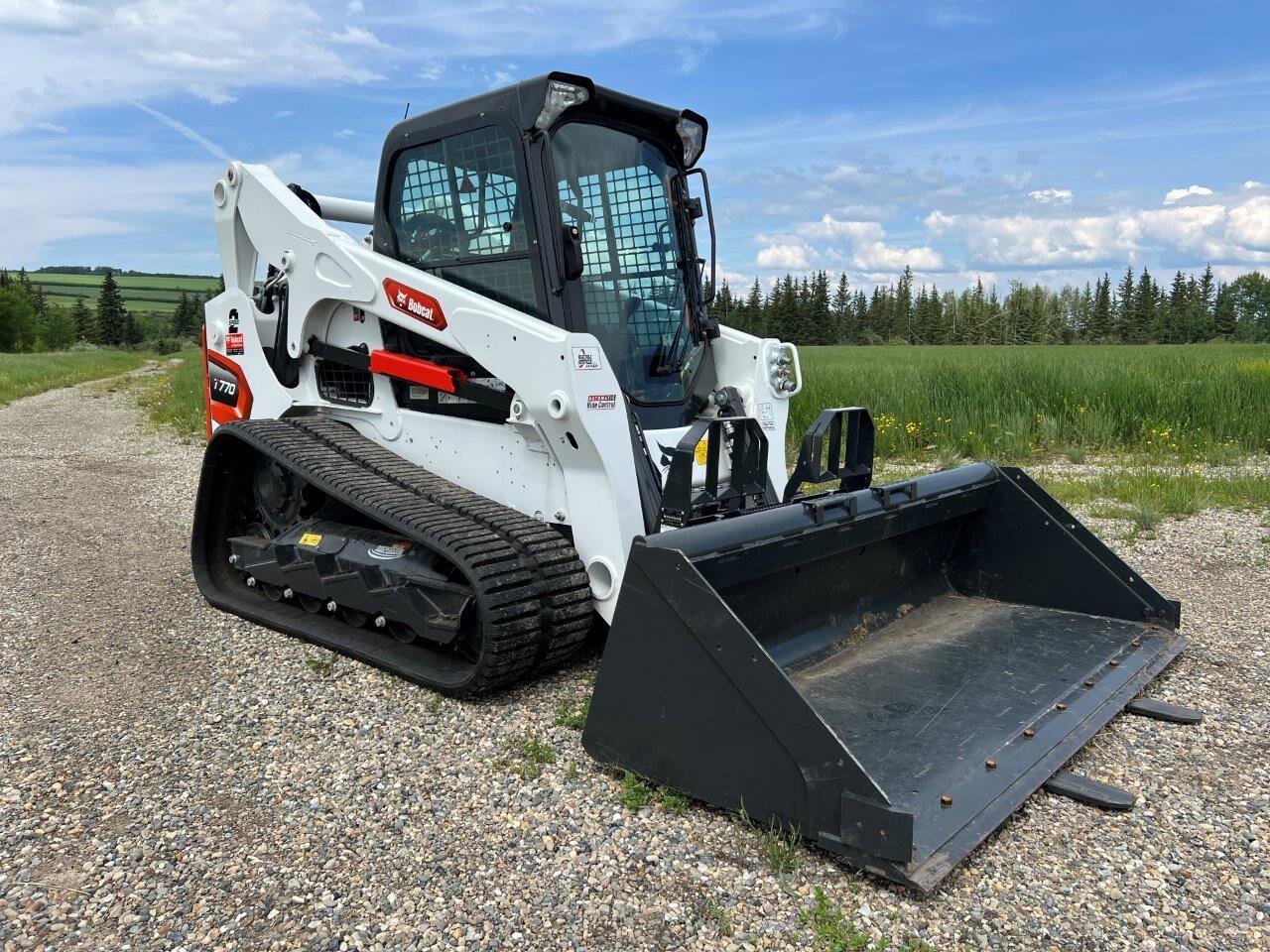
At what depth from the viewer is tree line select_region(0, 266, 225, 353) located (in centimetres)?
7362

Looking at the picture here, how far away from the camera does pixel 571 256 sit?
462 cm

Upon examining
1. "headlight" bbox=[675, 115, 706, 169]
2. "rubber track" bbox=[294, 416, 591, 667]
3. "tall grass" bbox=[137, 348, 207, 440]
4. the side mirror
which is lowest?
"tall grass" bbox=[137, 348, 207, 440]

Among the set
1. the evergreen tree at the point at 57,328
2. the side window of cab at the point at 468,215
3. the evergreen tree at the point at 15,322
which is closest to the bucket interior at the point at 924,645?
the side window of cab at the point at 468,215

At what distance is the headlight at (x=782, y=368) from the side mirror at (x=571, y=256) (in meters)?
1.38

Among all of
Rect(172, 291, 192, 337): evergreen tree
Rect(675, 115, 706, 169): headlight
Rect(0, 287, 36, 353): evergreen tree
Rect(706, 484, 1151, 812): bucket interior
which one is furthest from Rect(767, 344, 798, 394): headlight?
Rect(172, 291, 192, 337): evergreen tree

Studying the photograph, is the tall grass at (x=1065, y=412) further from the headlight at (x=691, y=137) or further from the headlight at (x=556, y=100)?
the headlight at (x=556, y=100)

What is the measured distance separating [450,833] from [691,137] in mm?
3767

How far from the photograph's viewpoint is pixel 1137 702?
4.06 m

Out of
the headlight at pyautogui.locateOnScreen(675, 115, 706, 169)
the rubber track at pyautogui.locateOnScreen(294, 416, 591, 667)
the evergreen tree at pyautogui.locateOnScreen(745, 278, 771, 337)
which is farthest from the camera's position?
the evergreen tree at pyautogui.locateOnScreen(745, 278, 771, 337)

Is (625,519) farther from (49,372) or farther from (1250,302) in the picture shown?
(1250,302)

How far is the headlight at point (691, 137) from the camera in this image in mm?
5246

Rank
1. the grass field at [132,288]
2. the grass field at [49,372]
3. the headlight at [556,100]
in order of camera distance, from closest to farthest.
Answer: the headlight at [556,100]
the grass field at [49,372]
the grass field at [132,288]

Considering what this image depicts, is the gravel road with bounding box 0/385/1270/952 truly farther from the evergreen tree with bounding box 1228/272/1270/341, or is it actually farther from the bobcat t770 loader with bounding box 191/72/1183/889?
the evergreen tree with bounding box 1228/272/1270/341

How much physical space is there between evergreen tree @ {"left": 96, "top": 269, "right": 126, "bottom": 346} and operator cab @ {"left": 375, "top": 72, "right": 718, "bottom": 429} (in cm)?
8484
